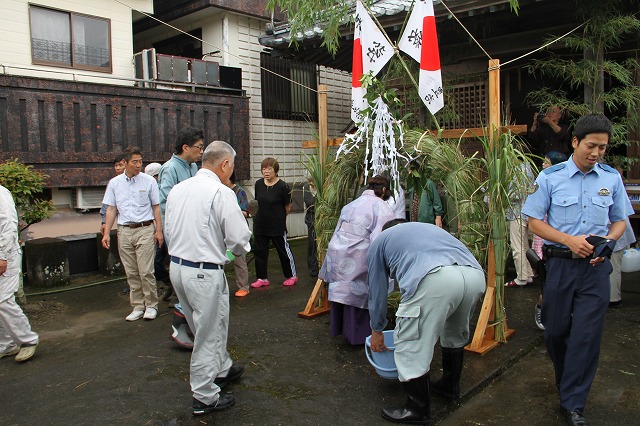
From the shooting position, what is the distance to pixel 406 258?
358cm

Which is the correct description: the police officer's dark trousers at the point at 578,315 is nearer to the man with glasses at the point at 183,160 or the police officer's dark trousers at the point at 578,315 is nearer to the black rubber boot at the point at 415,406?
the black rubber boot at the point at 415,406

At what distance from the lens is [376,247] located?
3736 millimetres

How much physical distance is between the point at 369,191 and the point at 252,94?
764 cm

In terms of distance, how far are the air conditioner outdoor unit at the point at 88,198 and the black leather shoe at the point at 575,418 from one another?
8.50 metres

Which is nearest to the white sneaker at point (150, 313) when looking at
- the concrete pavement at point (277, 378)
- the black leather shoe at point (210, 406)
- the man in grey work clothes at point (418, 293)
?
the concrete pavement at point (277, 378)

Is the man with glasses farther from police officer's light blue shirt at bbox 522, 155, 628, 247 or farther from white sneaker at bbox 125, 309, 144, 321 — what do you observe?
police officer's light blue shirt at bbox 522, 155, 628, 247

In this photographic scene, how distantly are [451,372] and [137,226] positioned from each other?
3990mm

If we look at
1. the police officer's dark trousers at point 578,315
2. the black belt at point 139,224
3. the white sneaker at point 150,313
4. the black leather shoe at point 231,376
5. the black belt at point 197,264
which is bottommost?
the black leather shoe at point 231,376

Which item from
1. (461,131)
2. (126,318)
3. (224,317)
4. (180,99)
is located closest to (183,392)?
(224,317)

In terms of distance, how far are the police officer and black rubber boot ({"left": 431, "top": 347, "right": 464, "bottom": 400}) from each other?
2.19 ft

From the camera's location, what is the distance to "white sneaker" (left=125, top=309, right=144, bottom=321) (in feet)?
20.3

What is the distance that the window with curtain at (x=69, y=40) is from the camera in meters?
9.17

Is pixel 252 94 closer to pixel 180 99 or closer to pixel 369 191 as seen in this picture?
pixel 180 99

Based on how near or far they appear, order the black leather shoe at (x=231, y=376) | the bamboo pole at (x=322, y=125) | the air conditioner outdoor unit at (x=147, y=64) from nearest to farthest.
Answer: the black leather shoe at (x=231, y=376)
the bamboo pole at (x=322, y=125)
the air conditioner outdoor unit at (x=147, y=64)
